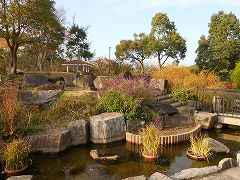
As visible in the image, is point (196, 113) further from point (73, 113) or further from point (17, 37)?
point (17, 37)

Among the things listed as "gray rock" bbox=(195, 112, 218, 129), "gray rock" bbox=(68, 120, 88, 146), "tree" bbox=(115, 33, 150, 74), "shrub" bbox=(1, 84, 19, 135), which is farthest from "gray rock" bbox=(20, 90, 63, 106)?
"tree" bbox=(115, 33, 150, 74)

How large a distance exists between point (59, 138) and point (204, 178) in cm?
424

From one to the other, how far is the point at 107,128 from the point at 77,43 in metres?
18.8

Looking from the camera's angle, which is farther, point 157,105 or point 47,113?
point 157,105

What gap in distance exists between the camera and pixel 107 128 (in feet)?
28.6

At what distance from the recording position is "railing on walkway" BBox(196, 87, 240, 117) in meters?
11.0

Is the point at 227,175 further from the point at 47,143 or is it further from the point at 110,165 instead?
the point at 47,143

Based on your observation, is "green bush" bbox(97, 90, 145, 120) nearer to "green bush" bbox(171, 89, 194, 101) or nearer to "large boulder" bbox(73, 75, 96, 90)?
"large boulder" bbox(73, 75, 96, 90)

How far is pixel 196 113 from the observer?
11336mm

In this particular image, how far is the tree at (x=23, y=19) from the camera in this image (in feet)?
49.3

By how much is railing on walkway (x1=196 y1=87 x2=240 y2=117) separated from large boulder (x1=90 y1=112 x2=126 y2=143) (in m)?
4.36

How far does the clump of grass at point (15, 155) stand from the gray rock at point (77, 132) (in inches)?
79.6

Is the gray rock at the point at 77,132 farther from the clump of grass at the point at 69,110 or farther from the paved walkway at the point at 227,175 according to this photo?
the paved walkway at the point at 227,175

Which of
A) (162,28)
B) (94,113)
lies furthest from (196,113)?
(162,28)
